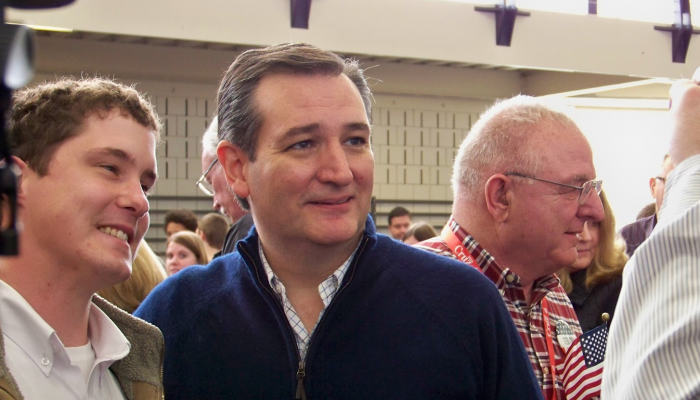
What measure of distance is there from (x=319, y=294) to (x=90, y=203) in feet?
1.93

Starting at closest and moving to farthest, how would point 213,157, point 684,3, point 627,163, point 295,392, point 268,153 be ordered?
point 295,392 → point 268,153 → point 213,157 → point 684,3 → point 627,163

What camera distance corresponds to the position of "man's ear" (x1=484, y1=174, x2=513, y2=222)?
2389 mm

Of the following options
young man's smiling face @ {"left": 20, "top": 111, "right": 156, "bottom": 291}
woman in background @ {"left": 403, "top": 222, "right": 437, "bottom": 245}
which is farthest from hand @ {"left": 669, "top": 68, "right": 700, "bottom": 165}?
woman in background @ {"left": 403, "top": 222, "right": 437, "bottom": 245}

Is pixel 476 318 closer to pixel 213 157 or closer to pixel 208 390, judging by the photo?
pixel 208 390

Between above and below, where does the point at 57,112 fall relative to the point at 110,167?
above

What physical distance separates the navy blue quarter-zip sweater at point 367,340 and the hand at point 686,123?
1.75 feet

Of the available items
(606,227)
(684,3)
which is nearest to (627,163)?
(684,3)

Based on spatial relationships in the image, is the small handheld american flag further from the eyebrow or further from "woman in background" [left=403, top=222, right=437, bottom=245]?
"woman in background" [left=403, top=222, right=437, bottom=245]

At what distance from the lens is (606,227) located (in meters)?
3.68

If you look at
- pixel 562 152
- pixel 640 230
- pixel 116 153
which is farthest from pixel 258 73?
pixel 640 230

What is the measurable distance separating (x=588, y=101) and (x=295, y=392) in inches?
464

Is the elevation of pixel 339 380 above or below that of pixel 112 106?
→ below

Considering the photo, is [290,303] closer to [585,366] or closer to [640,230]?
[585,366]

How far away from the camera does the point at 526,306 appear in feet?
7.78
